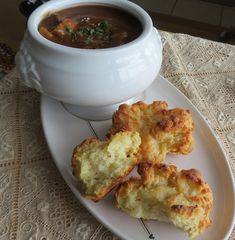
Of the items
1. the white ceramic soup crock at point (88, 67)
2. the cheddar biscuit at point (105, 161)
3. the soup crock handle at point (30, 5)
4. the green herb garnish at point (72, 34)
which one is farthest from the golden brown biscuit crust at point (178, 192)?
the soup crock handle at point (30, 5)

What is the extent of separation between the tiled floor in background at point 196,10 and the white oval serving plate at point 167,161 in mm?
1599

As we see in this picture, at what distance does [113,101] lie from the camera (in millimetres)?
714

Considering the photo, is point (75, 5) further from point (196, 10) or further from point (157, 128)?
point (196, 10)

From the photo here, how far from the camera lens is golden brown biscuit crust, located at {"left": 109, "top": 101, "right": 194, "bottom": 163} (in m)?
0.63

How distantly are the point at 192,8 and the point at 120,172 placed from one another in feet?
6.60

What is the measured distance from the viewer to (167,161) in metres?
0.66

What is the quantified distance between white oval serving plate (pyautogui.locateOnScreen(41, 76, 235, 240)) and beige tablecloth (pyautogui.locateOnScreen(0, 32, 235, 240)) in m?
0.04

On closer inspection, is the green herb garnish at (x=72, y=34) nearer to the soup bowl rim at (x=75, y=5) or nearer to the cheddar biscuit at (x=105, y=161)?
the soup bowl rim at (x=75, y=5)

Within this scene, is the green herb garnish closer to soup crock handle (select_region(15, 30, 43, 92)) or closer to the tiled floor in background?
soup crock handle (select_region(15, 30, 43, 92))

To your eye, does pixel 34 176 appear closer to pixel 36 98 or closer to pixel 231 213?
pixel 36 98

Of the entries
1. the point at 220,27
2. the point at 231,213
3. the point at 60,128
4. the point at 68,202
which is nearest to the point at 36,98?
the point at 60,128

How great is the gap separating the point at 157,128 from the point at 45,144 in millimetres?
231

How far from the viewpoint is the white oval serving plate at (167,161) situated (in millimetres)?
551

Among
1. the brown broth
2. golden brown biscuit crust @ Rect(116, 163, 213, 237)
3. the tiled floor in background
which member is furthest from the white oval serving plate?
the tiled floor in background
